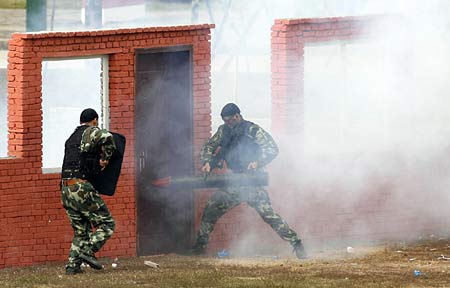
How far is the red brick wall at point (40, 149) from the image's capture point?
16.3 m

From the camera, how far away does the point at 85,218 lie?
15594 mm

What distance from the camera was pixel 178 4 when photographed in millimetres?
35219

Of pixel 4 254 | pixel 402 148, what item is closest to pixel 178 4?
pixel 402 148

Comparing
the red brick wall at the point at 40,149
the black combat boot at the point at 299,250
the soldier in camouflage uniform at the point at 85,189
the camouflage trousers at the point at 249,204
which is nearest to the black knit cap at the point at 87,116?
the soldier in camouflage uniform at the point at 85,189

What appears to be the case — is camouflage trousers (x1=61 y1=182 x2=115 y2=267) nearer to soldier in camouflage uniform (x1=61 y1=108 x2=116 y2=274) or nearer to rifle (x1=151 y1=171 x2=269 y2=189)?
soldier in camouflage uniform (x1=61 y1=108 x2=116 y2=274)

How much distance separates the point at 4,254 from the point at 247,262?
272cm

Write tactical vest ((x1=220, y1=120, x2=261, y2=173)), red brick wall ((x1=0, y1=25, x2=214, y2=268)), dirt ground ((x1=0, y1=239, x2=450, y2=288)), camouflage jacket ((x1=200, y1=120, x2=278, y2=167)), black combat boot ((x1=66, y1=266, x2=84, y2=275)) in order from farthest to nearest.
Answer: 1. tactical vest ((x1=220, y1=120, x2=261, y2=173))
2. camouflage jacket ((x1=200, y1=120, x2=278, y2=167))
3. red brick wall ((x1=0, y1=25, x2=214, y2=268))
4. black combat boot ((x1=66, y1=266, x2=84, y2=275))
5. dirt ground ((x1=0, y1=239, x2=450, y2=288))

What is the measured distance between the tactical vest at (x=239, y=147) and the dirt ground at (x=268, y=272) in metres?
1.12

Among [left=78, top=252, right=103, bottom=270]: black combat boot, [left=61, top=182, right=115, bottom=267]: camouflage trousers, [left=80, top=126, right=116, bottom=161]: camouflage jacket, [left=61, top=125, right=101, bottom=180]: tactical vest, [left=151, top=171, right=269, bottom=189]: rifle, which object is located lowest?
[left=78, top=252, right=103, bottom=270]: black combat boot

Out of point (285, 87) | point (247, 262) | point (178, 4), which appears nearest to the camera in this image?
point (247, 262)

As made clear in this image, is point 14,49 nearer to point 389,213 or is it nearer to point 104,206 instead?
point 104,206

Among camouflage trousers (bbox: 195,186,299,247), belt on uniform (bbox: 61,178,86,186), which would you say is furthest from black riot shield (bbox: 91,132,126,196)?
camouflage trousers (bbox: 195,186,299,247)

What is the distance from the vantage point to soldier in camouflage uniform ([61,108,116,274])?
50.5 feet

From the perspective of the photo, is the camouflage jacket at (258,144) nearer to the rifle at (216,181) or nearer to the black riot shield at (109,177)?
the rifle at (216,181)
